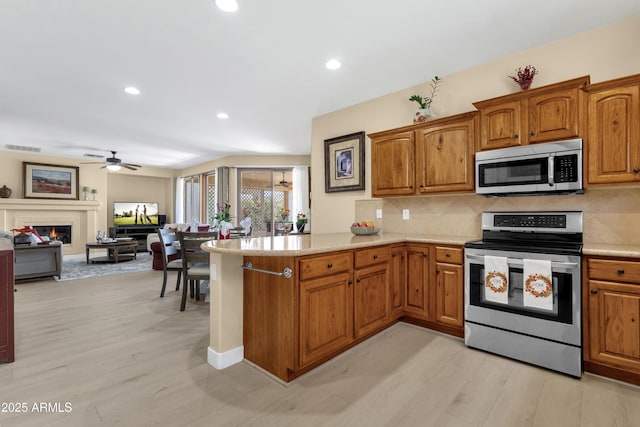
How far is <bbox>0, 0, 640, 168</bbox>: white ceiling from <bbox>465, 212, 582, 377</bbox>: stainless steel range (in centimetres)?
157

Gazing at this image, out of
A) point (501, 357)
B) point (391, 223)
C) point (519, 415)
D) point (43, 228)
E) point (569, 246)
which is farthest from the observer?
point (43, 228)

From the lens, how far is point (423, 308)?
289cm

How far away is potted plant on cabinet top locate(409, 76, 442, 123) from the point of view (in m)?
3.22

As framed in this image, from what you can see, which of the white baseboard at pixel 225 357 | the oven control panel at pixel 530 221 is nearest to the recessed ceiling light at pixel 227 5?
the white baseboard at pixel 225 357

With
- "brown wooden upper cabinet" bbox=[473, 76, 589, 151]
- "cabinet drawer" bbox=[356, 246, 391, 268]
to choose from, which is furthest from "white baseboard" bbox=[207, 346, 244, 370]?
"brown wooden upper cabinet" bbox=[473, 76, 589, 151]

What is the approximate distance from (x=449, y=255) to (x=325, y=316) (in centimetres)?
129

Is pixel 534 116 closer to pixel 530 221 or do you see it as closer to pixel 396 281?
pixel 530 221

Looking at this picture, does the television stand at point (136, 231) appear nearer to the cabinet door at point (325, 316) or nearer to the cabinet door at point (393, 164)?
the cabinet door at point (393, 164)

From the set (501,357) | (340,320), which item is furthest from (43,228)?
(501,357)

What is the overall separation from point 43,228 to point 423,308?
29.8 feet

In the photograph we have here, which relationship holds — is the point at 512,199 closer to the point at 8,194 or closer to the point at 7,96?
the point at 7,96

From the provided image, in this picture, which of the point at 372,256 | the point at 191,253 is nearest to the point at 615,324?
the point at 372,256

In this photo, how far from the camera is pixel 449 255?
8.89 ft

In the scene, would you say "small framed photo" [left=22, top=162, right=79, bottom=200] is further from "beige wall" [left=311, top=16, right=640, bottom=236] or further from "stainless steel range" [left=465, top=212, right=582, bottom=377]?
"stainless steel range" [left=465, top=212, right=582, bottom=377]
